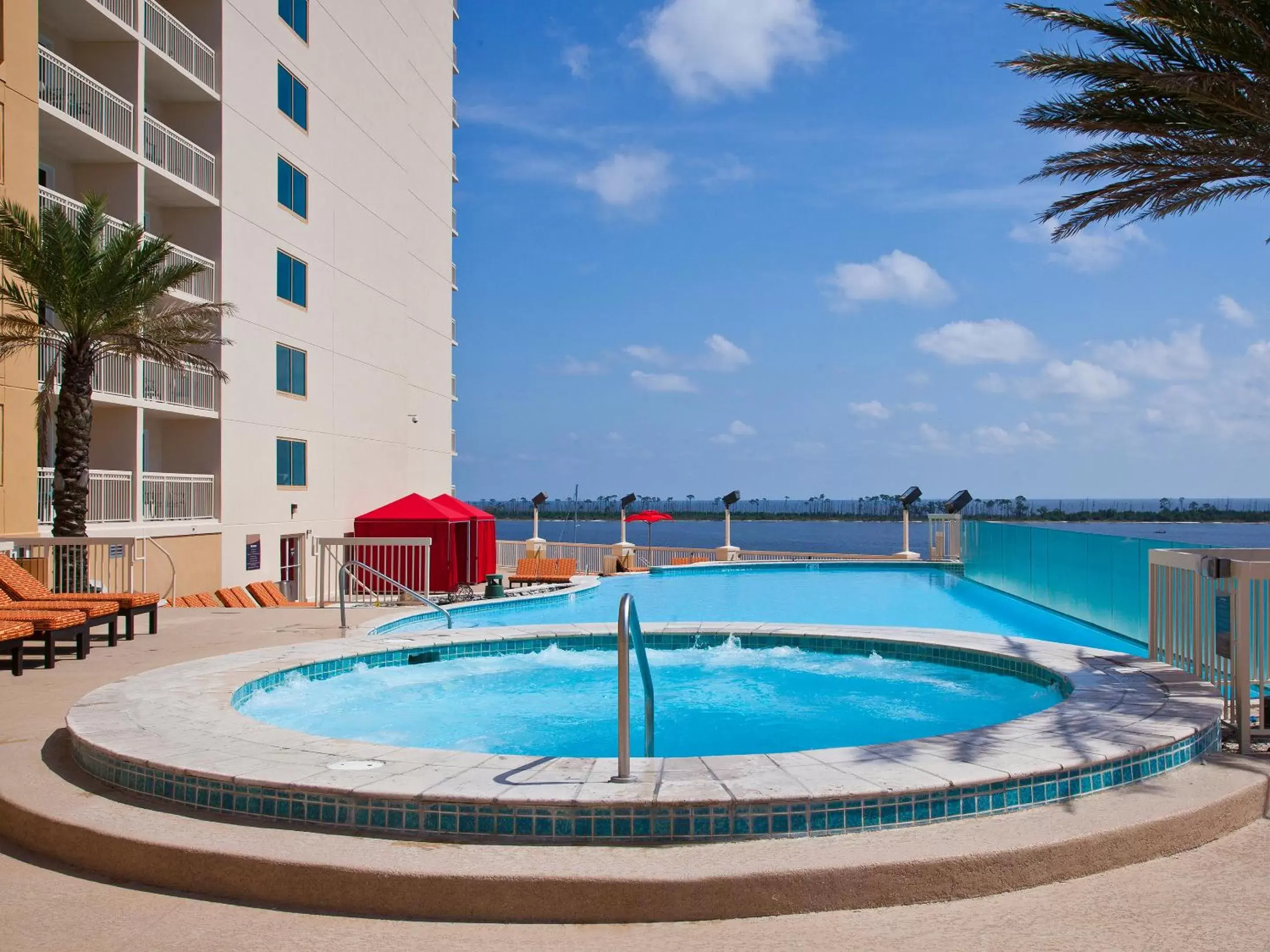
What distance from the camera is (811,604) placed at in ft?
55.2

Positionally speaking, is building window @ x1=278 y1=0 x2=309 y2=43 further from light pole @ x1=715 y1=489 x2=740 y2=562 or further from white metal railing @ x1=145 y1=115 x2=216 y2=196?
light pole @ x1=715 y1=489 x2=740 y2=562

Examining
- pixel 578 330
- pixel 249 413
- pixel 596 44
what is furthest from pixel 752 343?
pixel 249 413

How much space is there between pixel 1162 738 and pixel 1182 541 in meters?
5.36

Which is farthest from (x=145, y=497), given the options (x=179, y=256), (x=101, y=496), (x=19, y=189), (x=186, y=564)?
(x=19, y=189)

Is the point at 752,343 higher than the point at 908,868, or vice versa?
the point at 752,343

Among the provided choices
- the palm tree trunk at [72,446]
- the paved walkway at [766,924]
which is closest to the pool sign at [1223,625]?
the paved walkway at [766,924]

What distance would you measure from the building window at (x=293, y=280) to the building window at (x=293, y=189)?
1082 mm

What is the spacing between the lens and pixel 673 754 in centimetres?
695

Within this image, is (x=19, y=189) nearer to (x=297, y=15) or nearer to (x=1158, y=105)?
(x=297, y=15)

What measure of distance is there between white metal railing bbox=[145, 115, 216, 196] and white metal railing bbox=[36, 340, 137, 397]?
3.57 metres

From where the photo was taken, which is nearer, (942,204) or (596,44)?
(596,44)

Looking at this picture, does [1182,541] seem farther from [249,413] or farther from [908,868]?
[249,413]

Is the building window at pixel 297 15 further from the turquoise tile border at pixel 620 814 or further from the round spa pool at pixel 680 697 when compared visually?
the turquoise tile border at pixel 620 814

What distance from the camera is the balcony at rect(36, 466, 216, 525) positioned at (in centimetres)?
1473
